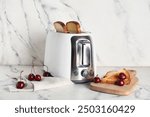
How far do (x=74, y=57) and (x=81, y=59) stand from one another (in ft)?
0.09

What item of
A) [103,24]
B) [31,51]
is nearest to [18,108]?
[31,51]

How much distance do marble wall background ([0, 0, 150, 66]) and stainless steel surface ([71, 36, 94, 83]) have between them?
0.32m

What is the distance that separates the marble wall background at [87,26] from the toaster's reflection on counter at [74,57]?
0.29 m

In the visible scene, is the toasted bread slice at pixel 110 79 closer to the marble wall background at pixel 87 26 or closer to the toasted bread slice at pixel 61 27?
the toasted bread slice at pixel 61 27

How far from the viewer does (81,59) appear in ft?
3.33

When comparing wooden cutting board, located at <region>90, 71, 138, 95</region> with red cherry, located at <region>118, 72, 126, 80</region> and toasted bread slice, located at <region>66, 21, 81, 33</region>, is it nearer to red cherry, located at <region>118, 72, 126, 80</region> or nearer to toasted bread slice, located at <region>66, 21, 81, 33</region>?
red cherry, located at <region>118, 72, 126, 80</region>

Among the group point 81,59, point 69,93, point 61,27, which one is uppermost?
point 61,27

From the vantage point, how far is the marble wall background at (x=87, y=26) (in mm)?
1304

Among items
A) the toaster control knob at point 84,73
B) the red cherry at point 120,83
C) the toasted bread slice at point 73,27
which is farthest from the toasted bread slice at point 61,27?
the red cherry at point 120,83

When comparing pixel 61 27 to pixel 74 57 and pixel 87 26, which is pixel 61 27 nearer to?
pixel 74 57

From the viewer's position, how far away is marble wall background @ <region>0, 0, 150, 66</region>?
1.30 m

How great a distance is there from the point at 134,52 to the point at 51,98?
25.1 inches

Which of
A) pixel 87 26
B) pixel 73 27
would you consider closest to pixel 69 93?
pixel 73 27

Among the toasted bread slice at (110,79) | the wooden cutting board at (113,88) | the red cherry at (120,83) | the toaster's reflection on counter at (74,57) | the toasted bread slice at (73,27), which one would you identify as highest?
the toasted bread slice at (73,27)
